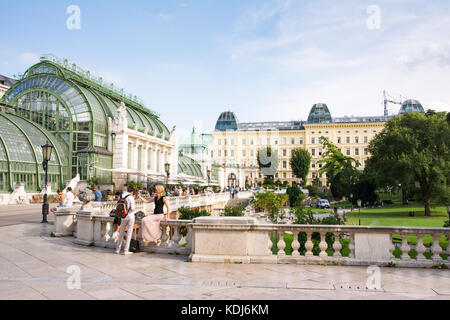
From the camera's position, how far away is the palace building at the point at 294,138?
106 m

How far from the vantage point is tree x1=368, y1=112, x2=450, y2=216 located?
32.0m

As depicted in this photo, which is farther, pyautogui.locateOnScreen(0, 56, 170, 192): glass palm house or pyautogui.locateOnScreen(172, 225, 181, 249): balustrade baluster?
pyautogui.locateOnScreen(0, 56, 170, 192): glass palm house

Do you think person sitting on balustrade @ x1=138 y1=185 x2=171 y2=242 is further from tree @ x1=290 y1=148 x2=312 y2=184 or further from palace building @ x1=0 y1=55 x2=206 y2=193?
tree @ x1=290 y1=148 x2=312 y2=184

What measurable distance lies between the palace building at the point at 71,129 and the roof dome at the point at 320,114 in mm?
75468

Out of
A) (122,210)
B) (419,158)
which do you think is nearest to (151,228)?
(122,210)

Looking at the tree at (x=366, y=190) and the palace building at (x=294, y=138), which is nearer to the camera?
the tree at (x=366, y=190)

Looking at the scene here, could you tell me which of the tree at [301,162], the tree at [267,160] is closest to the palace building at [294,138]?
the tree at [267,160]

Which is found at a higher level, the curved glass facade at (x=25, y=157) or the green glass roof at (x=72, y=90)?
the green glass roof at (x=72, y=90)

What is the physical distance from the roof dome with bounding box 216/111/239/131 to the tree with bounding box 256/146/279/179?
21484 mm

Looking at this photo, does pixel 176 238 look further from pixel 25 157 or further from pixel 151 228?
pixel 25 157

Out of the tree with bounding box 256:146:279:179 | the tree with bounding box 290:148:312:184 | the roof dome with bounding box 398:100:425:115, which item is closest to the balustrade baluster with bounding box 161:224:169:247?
the tree with bounding box 290:148:312:184

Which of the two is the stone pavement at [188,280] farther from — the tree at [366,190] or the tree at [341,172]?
the tree at [341,172]

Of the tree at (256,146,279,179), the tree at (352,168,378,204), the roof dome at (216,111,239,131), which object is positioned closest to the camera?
→ the tree at (352,168,378,204)
